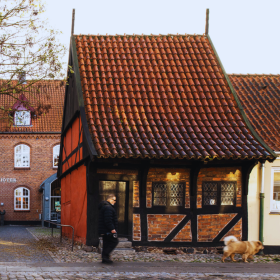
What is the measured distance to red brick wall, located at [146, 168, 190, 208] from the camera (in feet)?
47.4

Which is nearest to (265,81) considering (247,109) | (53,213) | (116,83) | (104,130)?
(247,109)

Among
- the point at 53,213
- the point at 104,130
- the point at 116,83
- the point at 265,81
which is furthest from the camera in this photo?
the point at 53,213

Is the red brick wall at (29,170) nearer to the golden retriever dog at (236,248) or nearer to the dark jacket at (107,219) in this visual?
the golden retriever dog at (236,248)

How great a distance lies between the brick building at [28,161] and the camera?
3584 cm

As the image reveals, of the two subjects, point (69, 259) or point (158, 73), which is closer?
point (69, 259)

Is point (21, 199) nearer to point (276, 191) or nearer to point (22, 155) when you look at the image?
point (22, 155)

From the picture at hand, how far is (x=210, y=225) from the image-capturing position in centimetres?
1477

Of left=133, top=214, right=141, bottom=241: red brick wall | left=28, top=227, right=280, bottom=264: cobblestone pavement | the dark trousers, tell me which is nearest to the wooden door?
left=133, top=214, right=141, bottom=241: red brick wall

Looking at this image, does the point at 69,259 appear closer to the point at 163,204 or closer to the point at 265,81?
the point at 163,204

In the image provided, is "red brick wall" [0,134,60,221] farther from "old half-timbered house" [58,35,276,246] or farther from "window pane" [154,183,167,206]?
"window pane" [154,183,167,206]

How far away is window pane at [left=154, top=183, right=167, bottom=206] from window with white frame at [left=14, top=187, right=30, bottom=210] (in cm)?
2356

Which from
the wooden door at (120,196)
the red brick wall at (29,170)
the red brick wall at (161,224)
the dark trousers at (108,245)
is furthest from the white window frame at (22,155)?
the dark trousers at (108,245)

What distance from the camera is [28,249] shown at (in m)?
15.1

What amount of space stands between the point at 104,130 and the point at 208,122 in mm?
3249
